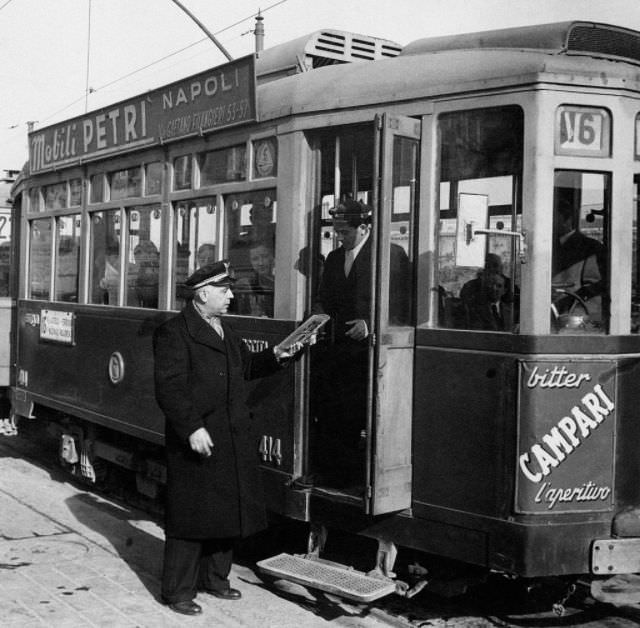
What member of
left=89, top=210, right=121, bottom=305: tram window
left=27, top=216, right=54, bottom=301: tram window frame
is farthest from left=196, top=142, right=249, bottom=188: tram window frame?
left=27, top=216, right=54, bottom=301: tram window frame

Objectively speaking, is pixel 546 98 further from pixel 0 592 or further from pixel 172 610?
pixel 0 592

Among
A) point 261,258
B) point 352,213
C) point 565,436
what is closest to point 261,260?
point 261,258

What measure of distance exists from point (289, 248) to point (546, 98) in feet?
5.57

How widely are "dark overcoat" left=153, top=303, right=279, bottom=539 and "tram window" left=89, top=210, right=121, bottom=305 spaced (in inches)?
104

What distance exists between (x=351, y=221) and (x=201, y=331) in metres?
1.01

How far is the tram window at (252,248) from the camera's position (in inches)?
233

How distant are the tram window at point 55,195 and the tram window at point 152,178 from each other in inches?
66.9

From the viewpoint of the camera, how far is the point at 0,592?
5.39 meters

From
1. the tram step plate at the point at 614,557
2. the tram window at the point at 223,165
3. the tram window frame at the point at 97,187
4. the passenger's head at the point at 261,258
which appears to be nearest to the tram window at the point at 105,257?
the tram window frame at the point at 97,187

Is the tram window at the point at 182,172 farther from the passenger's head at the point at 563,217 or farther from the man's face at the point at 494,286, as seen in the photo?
the passenger's head at the point at 563,217

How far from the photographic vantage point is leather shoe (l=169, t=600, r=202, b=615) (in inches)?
200

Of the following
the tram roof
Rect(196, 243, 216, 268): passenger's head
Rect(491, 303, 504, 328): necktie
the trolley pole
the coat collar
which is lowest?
the coat collar

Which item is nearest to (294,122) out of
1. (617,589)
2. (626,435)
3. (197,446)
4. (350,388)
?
(350,388)

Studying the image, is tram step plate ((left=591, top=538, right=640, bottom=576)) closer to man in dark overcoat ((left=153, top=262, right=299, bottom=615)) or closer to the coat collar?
man in dark overcoat ((left=153, top=262, right=299, bottom=615))
